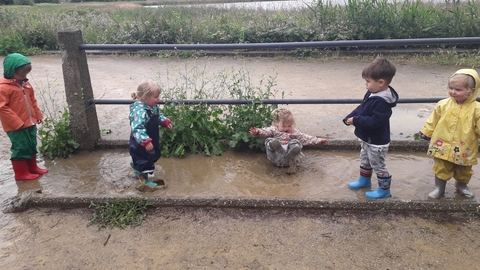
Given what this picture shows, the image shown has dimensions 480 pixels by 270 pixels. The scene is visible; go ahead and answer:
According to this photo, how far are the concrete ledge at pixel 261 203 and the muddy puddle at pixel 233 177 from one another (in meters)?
0.18

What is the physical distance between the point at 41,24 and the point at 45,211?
1150 centimetres

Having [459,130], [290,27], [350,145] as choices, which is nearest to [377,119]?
[459,130]

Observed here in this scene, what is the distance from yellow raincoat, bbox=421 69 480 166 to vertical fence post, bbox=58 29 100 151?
3.74m

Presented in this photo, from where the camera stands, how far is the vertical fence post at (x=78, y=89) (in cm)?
460

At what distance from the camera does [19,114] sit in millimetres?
4148

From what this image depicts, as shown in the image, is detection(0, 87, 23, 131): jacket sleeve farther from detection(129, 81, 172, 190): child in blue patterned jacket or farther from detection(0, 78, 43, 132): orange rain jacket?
detection(129, 81, 172, 190): child in blue patterned jacket

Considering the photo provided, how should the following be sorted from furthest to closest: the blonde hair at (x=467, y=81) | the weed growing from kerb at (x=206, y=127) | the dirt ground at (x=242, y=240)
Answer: the weed growing from kerb at (x=206, y=127) < the blonde hair at (x=467, y=81) < the dirt ground at (x=242, y=240)

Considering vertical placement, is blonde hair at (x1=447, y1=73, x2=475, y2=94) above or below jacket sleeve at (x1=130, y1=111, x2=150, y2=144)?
above

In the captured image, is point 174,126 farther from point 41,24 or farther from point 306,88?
point 41,24

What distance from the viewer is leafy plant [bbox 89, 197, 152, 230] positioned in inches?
140

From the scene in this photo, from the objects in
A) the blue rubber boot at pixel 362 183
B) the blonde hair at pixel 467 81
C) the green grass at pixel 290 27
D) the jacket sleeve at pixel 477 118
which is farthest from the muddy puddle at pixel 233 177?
the green grass at pixel 290 27

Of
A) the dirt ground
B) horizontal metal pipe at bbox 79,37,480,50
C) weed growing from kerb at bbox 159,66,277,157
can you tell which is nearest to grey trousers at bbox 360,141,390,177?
the dirt ground

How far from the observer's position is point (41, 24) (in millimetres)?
13422

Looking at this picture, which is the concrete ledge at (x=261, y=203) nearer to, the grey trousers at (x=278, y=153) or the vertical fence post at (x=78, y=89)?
the grey trousers at (x=278, y=153)
